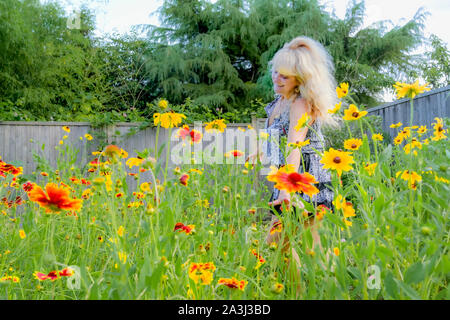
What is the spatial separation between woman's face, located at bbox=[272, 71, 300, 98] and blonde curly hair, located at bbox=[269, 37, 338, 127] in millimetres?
22

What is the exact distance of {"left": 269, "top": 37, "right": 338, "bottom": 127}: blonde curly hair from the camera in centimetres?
170

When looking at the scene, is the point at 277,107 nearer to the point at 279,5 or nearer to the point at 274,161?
the point at 274,161

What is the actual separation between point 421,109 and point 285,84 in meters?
2.69

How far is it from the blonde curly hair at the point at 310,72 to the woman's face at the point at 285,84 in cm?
2

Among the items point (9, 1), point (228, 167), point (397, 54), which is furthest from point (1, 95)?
point (397, 54)

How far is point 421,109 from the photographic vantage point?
154 inches

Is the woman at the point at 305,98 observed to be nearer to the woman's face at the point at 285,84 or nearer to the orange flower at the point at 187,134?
the woman's face at the point at 285,84

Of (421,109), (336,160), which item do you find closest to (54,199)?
(336,160)

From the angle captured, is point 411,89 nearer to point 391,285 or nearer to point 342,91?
point 342,91

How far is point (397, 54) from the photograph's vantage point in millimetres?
10562

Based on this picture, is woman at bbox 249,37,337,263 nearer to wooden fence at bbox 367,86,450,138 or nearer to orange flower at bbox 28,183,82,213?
orange flower at bbox 28,183,82,213

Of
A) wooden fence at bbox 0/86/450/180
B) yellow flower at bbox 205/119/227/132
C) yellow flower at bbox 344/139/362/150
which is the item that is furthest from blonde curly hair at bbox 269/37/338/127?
wooden fence at bbox 0/86/450/180

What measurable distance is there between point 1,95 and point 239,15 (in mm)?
5747

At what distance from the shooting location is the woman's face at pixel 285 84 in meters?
1.78
